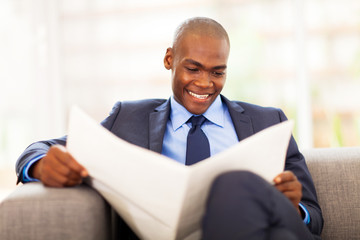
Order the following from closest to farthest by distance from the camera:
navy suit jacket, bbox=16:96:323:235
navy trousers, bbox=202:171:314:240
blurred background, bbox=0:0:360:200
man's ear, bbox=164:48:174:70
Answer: navy trousers, bbox=202:171:314:240 → navy suit jacket, bbox=16:96:323:235 → man's ear, bbox=164:48:174:70 → blurred background, bbox=0:0:360:200

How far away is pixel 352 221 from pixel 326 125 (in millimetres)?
1872

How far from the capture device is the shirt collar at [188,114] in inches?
60.8

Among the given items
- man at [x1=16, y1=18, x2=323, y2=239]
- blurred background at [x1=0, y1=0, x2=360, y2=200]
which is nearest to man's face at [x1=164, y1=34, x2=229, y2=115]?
man at [x1=16, y1=18, x2=323, y2=239]

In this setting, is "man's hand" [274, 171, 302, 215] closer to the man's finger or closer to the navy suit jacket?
the navy suit jacket

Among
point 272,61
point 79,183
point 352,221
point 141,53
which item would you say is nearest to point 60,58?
point 141,53

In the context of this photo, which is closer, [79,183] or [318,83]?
[79,183]

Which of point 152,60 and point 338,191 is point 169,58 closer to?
point 338,191

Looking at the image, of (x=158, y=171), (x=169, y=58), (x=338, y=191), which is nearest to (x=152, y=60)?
(x=169, y=58)

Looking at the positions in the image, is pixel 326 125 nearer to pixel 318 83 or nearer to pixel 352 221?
pixel 318 83

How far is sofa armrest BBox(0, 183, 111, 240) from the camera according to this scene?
3.34 feet

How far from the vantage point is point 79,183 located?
1141mm

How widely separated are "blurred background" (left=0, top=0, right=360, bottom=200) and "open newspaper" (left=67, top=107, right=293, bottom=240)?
84.7 inches

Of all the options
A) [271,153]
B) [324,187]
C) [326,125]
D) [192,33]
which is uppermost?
[192,33]

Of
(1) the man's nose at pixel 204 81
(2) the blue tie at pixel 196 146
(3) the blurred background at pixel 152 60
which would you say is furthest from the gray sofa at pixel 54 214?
(3) the blurred background at pixel 152 60
